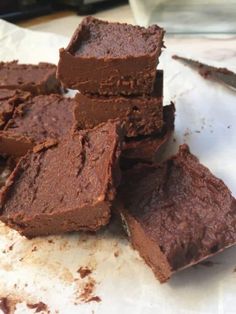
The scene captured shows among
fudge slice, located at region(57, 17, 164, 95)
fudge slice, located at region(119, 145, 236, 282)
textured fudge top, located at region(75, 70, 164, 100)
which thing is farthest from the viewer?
textured fudge top, located at region(75, 70, 164, 100)

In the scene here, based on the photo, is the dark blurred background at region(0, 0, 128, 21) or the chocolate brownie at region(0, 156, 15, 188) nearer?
the chocolate brownie at region(0, 156, 15, 188)

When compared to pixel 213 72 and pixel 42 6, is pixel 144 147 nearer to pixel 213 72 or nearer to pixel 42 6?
pixel 213 72

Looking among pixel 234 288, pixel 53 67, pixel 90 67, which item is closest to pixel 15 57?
pixel 53 67

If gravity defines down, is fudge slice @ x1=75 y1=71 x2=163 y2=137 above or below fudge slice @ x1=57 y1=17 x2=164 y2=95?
below

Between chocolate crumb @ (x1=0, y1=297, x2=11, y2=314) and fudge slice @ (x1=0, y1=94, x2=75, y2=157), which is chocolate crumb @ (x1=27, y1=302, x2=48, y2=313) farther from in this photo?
fudge slice @ (x1=0, y1=94, x2=75, y2=157)

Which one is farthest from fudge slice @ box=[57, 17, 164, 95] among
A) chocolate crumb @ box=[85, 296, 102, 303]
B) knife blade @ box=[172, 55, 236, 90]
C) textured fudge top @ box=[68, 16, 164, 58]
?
chocolate crumb @ box=[85, 296, 102, 303]

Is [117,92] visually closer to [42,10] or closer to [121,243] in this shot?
[121,243]

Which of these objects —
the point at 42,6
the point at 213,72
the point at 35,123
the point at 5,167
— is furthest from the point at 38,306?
the point at 42,6

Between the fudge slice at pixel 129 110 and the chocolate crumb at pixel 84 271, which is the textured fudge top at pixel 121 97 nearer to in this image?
the fudge slice at pixel 129 110

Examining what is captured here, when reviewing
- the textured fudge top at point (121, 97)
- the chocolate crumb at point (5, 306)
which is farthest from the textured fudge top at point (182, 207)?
the chocolate crumb at point (5, 306)
